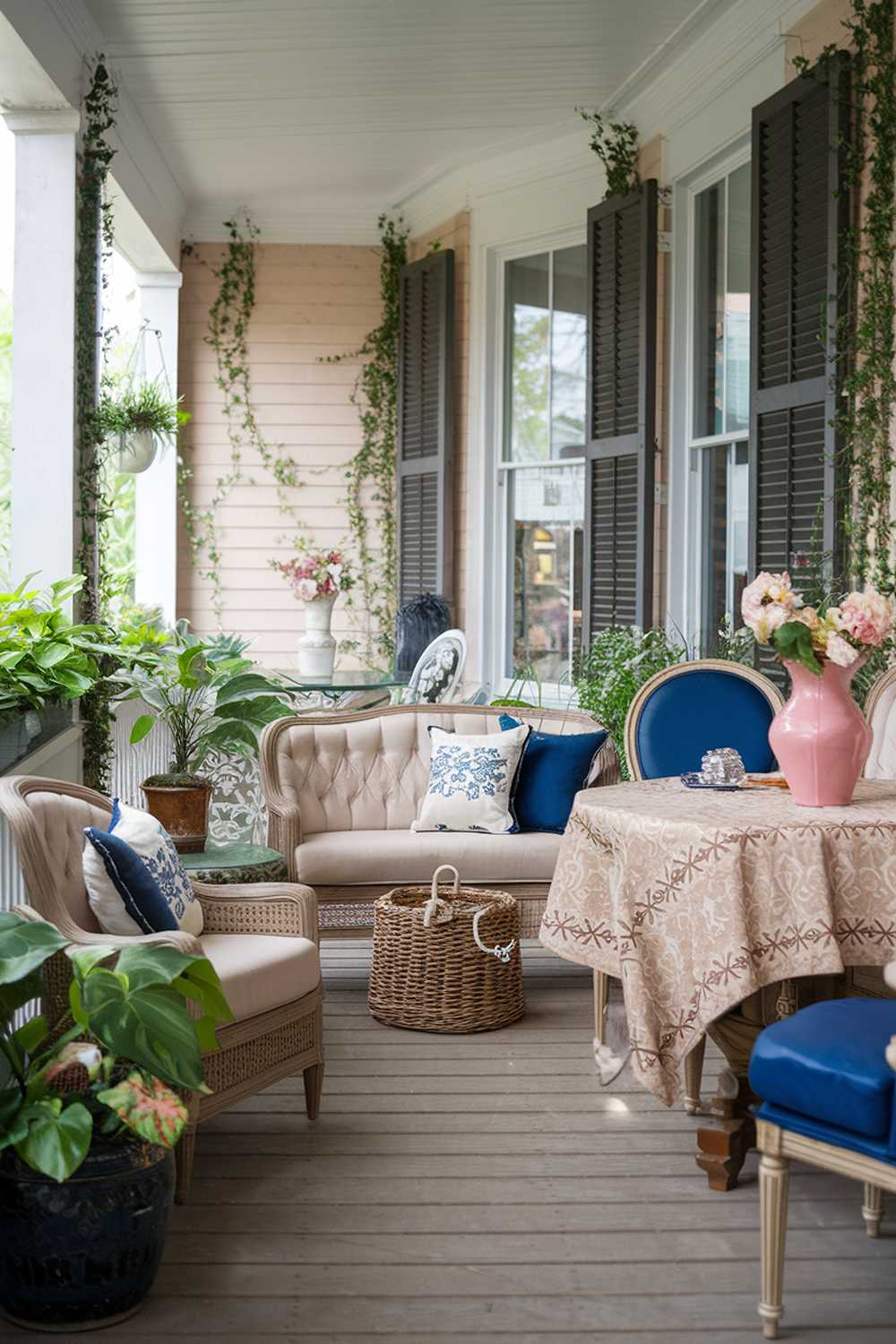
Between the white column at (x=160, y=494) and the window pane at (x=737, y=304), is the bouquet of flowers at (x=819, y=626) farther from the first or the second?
the white column at (x=160, y=494)

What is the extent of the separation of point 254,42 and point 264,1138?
179 inches

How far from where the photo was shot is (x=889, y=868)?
2947 millimetres

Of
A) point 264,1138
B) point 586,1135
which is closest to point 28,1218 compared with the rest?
point 264,1138

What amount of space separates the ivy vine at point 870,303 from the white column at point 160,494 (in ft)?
16.4

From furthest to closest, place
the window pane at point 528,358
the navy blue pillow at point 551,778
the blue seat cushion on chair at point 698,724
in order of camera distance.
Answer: the window pane at point 528,358 < the navy blue pillow at point 551,778 < the blue seat cushion on chair at point 698,724

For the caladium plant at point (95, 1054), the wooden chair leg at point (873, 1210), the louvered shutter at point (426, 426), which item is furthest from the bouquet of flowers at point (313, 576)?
the wooden chair leg at point (873, 1210)

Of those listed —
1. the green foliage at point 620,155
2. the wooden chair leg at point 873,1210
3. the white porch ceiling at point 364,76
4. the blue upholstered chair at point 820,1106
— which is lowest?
the wooden chair leg at point 873,1210

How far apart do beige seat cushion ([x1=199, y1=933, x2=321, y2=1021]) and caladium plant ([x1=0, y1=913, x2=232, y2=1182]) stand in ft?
1.60

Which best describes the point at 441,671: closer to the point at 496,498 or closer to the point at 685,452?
the point at 685,452

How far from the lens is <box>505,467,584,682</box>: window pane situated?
7.54m

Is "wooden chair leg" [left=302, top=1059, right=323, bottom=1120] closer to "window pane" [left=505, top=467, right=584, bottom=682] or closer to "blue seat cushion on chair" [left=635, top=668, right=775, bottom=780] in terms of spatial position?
"blue seat cushion on chair" [left=635, top=668, right=775, bottom=780]

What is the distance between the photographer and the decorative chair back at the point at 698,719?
13.5 feet

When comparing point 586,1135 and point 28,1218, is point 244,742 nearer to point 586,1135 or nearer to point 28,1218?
point 586,1135

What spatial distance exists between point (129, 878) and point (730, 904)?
1276mm
